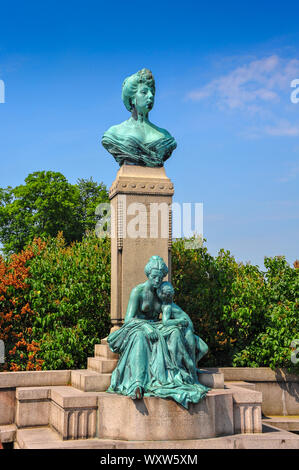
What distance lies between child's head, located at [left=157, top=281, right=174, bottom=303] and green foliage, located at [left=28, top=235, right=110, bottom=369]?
3670 mm

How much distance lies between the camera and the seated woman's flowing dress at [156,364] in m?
7.05

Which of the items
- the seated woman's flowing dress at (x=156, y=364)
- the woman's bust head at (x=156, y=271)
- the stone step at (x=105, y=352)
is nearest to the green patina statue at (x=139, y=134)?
the woman's bust head at (x=156, y=271)

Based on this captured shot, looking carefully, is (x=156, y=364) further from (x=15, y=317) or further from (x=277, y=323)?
(x=15, y=317)

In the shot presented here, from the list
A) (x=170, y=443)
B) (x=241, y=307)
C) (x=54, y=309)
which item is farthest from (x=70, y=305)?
(x=170, y=443)

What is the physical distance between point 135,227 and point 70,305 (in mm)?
3270

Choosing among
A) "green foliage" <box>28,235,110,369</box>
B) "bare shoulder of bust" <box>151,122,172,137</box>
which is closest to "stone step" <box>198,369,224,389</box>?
"green foliage" <box>28,235,110,369</box>

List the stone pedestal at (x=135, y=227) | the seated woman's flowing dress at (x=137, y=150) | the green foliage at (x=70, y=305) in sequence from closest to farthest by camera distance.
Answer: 1. the stone pedestal at (x=135, y=227)
2. the seated woman's flowing dress at (x=137, y=150)
3. the green foliage at (x=70, y=305)

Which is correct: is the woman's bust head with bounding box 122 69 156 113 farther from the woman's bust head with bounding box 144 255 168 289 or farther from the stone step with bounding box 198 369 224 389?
the stone step with bounding box 198 369 224 389

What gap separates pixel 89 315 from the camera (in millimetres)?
11781

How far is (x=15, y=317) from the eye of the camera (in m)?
12.0

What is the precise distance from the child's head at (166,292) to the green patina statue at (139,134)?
256 cm

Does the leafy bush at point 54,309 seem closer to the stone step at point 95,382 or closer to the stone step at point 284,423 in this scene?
the stone step at point 95,382
